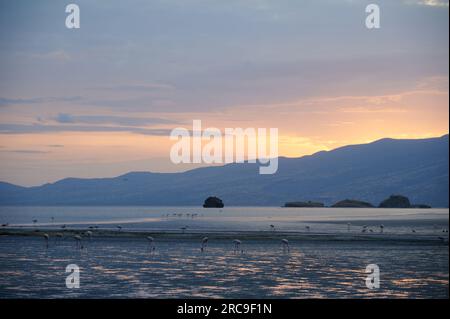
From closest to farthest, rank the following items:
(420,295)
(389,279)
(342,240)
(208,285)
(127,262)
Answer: (420,295), (208,285), (389,279), (127,262), (342,240)

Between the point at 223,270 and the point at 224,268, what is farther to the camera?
the point at 224,268

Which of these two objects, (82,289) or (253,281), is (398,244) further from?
(82,289)

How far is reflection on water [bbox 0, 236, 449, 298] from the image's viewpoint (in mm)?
31359

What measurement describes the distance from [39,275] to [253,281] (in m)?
11.7

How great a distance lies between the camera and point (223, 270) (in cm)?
3953

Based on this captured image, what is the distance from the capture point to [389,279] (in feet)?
117

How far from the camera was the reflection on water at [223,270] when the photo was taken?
103 feet
